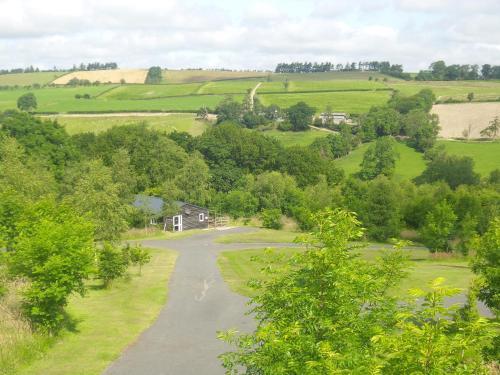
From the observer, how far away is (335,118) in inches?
4338

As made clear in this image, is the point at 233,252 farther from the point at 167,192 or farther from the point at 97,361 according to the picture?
the point at 97,361

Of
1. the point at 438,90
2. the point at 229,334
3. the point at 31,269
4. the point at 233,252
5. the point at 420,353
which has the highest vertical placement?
the point at 438,90

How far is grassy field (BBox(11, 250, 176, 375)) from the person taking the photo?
59.4 ft

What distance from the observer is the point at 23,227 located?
24.7 m

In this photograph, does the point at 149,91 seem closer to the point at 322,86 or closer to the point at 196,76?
the point at 196,76

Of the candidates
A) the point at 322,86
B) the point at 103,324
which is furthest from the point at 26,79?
the point at 103,324

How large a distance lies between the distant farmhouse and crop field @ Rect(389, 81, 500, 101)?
27237mm

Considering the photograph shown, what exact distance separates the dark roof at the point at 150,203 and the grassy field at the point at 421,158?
33.8m

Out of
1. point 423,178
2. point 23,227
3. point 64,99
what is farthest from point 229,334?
point 64,99

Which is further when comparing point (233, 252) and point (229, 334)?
point (233, 252)

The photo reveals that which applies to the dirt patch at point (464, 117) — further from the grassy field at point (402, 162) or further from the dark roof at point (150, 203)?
the dark roof at point (150, 203)

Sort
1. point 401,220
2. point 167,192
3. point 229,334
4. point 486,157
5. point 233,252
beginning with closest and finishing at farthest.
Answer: point 229,334
point 233,252
point 401,220
point 167,192
point 486,157

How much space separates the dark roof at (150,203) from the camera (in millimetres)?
56316

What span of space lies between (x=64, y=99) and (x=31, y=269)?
118m
